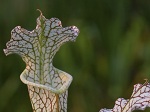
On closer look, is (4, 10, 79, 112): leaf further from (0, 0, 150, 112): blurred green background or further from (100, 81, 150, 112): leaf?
(0, 0, 150, 112): blurred green background

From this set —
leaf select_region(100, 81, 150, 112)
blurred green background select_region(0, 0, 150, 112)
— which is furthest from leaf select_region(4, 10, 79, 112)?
blurred green background select_region(0, 0, 150, 112)

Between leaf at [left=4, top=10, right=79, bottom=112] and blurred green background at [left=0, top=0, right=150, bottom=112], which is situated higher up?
blurred green background at [left=0, top=0, right=150, bottom=112]

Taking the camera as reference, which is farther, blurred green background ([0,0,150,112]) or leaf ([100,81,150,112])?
blurred green background ([0,0,150,112])

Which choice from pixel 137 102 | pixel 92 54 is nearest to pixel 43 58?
pixel 137 102

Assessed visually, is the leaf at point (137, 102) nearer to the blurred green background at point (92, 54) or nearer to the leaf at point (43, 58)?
the leaf at point (43, 58)

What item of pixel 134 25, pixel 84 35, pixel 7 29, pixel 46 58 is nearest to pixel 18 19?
pixel 7 29

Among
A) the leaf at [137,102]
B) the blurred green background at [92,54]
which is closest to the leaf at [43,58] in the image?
the leaf at [137,102]

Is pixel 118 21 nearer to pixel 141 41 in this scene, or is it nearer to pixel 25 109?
pixel 141 41
